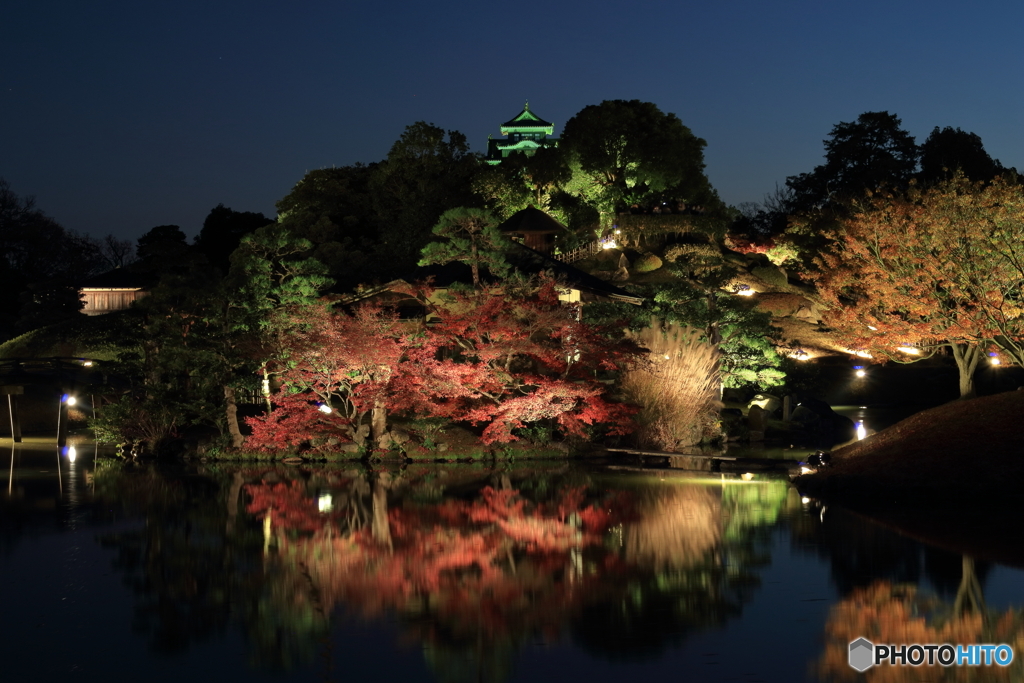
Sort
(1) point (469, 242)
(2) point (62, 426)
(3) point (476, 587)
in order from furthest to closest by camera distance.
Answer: (2) point (62, 426) → (1) point (469, 242) → (3) point (476, 587)

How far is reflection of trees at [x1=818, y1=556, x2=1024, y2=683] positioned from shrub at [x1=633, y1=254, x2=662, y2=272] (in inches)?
1299

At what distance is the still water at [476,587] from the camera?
7953 mm

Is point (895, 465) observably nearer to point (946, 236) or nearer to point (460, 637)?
point (946, 236)

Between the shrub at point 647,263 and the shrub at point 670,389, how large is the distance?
20.2 meters

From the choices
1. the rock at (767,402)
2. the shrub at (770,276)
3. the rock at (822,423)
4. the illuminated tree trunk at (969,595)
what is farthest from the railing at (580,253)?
the illuminated tree trunk at (969,595)

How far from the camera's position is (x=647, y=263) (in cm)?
4266

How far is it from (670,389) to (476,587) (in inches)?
489

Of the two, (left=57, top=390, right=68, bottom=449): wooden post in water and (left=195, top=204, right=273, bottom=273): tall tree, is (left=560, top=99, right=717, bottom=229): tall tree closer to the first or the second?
(left=195, top=204, right=273, bottom=273): tall tree

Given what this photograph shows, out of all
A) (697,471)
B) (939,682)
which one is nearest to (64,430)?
(697,471)

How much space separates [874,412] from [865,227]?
13868mm

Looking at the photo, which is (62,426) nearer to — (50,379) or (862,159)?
(50,379)

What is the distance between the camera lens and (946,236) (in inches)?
755

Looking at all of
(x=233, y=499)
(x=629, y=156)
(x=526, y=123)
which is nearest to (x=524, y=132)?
(x=526, y=123)

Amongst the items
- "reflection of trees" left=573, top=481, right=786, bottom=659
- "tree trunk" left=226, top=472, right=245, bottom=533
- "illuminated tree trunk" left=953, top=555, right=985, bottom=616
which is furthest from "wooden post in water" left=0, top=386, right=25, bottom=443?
"illuminated tree trunk" left=953, top=555, right=985, bottom=616
